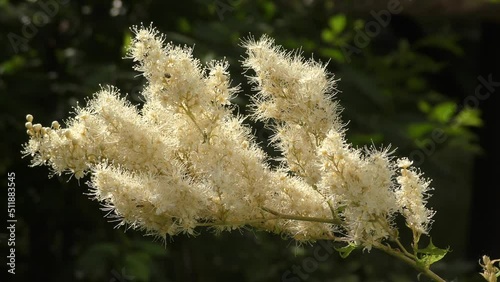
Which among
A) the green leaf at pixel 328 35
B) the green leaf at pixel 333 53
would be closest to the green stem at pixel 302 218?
the green leaf at pixel 333 53

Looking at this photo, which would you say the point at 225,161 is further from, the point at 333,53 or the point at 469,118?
the point at 469,118

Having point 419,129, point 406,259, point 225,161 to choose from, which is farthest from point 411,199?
point 419,129

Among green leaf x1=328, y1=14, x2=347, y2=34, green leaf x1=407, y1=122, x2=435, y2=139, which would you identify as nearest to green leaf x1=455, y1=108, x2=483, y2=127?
green leaf x1=407, y1=122, x2=435, y2=139

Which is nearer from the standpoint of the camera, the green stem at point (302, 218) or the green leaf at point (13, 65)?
the green stem at point (302, 218)

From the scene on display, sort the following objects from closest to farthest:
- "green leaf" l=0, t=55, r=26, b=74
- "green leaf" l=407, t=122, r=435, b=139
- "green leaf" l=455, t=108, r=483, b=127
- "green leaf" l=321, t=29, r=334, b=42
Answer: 1. "green leaf" l=0, t=55, r=26, b=74
2. "green leaf" l=407, t=122, r=435, b=139
3. "green leaf" l=455, t=108, r=483, b=127
4. "green leaf" l=321, t=29, r=334, b=42

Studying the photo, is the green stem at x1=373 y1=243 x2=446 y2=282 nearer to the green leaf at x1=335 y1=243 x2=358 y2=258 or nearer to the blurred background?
the green leaf at x1=335 y1=243 x2=358 y2=258

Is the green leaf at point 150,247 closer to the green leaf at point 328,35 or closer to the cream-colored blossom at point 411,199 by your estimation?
the green leaf at point 328,35
